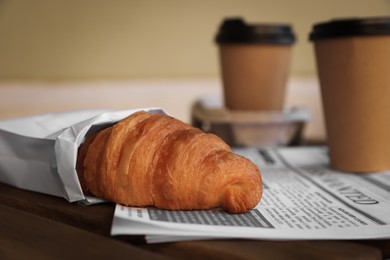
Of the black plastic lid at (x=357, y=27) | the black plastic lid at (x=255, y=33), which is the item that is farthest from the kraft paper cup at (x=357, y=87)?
the black plastic lid at (x=255, y=33)

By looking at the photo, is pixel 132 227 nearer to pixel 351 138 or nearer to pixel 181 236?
pixel 181 236

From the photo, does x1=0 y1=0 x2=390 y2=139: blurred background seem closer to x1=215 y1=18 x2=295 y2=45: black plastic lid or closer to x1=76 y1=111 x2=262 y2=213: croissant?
x1=215 y1=18 x2=295 y2=45: black plastic lid

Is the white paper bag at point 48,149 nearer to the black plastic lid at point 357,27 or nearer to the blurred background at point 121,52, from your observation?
the black plastic lid at point 357,27

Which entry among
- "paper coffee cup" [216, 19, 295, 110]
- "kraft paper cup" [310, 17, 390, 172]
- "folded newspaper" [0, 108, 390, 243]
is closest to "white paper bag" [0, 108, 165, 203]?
"folded newspaper" [0, 108, 390, 243]

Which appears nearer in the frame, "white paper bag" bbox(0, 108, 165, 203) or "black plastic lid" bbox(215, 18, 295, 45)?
"white paper bag" bbox(0, 108, 165, 203)

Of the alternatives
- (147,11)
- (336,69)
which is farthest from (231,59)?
(147,11)

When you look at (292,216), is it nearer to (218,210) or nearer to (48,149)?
(218,210)
